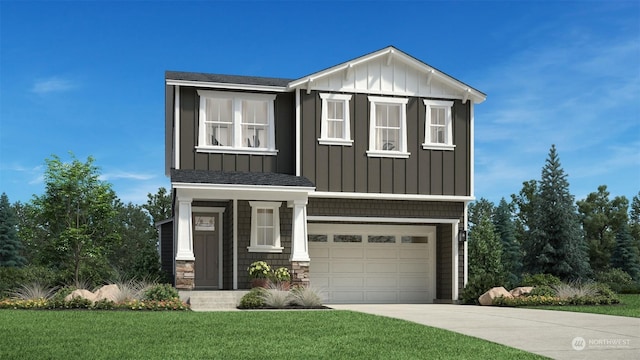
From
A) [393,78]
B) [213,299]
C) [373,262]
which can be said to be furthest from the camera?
[373,262]

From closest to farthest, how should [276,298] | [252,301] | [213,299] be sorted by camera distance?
[276,298] < [252,301] < [213,299]

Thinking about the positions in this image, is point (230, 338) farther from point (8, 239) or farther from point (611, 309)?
point (8, 239)

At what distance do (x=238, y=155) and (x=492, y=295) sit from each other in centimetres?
839

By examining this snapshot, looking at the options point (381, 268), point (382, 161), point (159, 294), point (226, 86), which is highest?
point (226, 86)

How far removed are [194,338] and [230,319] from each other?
260cm

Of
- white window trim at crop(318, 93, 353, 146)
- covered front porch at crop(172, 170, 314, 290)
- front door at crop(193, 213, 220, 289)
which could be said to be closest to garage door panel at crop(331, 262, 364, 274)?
covered front porch at crop(172, 170, 314, 290)

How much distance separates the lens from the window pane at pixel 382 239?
931 inches

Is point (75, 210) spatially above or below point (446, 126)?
below

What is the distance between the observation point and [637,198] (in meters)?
55.8

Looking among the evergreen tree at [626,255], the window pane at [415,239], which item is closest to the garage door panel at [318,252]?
the window pane at [415,239]

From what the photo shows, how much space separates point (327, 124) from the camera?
872 inches

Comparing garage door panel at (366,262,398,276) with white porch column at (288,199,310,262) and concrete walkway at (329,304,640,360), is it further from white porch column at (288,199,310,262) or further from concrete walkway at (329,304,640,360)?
concrete walkway at (329,304,640,360)

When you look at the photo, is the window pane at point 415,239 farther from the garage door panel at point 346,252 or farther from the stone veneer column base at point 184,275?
the stone veneer column base at point 184,275

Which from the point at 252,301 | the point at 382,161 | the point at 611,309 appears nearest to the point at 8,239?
the point at 382,161
